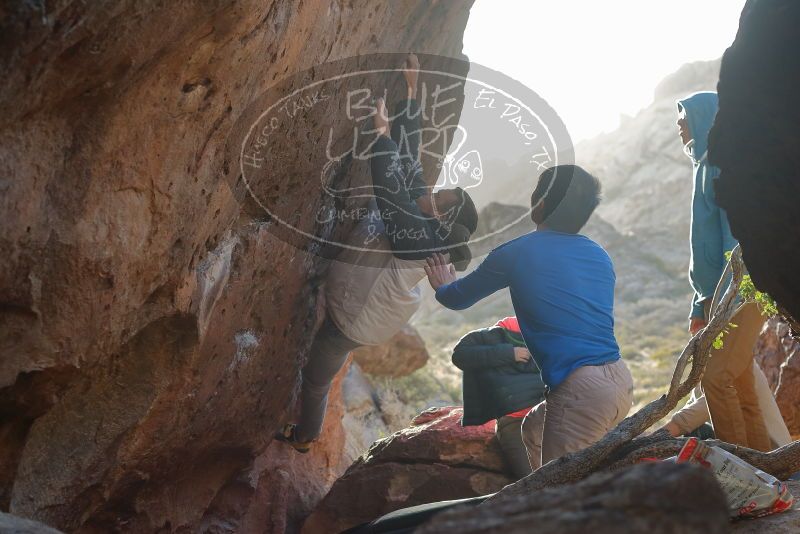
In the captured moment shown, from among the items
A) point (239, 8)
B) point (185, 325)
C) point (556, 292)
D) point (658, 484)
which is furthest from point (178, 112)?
point (658, 484)

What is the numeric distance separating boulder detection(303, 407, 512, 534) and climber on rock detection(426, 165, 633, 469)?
1826mm

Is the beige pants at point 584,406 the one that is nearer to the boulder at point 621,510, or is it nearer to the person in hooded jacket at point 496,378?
the person in hooded jacket at point 496,378

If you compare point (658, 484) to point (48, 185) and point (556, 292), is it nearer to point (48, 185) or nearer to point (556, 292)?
point (48, 185)

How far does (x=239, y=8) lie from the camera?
338 cm

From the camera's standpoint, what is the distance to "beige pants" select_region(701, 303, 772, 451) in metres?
4.86

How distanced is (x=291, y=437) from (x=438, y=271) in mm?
2453

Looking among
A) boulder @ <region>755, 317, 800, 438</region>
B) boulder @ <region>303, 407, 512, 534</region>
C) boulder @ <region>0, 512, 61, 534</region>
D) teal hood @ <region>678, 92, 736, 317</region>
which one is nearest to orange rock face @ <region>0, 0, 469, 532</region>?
boulder @ <region>0, 512, 61, 534</region>

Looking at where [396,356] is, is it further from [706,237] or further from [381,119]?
[706,237]

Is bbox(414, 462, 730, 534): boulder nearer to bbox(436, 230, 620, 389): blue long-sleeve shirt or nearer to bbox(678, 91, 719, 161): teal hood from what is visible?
bbox(436, 230, 620, 389): blue long-sleeve shirt

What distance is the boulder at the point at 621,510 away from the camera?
1752 millimetres

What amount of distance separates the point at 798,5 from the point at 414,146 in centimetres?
307

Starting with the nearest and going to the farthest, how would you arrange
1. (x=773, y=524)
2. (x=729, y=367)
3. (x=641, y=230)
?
(x=773, y=524) < (x=729, y=367) < (x=641, y=230)

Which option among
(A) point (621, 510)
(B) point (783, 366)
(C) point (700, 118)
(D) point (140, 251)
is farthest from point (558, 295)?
(B) point (783, 366)

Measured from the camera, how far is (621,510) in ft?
5.79
